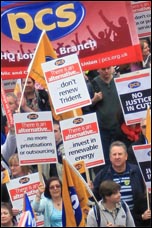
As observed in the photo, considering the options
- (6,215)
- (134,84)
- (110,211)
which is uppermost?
(134,84)

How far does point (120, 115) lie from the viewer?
1352 cm

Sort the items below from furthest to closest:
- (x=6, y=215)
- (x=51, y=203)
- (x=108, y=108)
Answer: (x=108, y=108) < (x=51, y=203) < (x=6, y=215)

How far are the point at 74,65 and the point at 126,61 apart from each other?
25.7 inches

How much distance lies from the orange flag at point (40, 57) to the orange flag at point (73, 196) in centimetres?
150

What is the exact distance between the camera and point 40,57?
12.9 meters

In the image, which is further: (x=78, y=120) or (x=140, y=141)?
(x=140, y=141)

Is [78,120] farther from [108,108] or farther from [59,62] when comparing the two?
[108,108]

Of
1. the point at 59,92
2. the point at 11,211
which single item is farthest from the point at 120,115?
the point at 11,211

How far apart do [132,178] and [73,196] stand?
2.80 feet

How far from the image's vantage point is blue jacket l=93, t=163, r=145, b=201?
12.3 metres

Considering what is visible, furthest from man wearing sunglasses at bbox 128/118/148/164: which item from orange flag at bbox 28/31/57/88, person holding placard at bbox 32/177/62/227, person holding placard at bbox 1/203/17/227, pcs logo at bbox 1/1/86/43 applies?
person holding placard at bbox 1/203/17/227

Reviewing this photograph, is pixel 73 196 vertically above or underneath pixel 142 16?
underneath

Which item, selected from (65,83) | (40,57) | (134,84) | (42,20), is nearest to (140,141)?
(134,84)

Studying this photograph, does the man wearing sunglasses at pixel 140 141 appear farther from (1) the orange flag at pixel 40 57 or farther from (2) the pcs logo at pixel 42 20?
(2) the pcs logo at pixel 42 20
